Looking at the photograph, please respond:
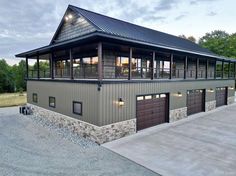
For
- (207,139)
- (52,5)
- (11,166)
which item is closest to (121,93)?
(207,139)

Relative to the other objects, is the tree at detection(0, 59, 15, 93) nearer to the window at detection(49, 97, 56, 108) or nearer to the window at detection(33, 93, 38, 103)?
the window at detection(33, 93, 38, 103)

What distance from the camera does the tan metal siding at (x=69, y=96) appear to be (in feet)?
30.1

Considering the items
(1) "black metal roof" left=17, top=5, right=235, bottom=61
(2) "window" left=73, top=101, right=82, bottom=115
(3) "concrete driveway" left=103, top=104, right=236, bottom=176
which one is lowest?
(3) "concrete driveway" left=103, top=104, right=236, bottom=176

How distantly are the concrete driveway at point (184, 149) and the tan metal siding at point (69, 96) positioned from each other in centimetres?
204

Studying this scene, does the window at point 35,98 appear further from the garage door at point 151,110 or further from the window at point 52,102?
the garage door at point 151,110

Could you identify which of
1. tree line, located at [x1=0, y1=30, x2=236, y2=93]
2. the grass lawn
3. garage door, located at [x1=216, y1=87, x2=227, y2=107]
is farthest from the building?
tree line, located at [x1=0, y1=30, x2=236, y2=93]

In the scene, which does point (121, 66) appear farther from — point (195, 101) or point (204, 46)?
point (204, 46)

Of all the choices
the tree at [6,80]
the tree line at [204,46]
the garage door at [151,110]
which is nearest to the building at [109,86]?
the garage door at [151,110]

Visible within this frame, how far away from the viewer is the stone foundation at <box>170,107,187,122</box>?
1342 centimetres

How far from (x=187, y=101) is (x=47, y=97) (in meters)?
11.9

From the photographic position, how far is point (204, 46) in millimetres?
41969

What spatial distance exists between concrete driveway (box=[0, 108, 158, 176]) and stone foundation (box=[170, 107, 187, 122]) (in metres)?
7.14

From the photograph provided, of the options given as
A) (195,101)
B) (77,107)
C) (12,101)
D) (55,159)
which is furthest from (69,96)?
(12,101)

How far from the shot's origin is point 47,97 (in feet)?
45.9
